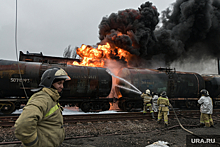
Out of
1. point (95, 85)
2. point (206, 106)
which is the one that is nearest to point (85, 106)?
point (95, 85)

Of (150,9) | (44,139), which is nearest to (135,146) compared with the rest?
(44,139)

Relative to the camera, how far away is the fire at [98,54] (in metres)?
18.9

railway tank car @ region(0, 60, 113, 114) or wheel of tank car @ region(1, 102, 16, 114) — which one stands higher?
railway tank car @ region(0, 60, 113, 114)

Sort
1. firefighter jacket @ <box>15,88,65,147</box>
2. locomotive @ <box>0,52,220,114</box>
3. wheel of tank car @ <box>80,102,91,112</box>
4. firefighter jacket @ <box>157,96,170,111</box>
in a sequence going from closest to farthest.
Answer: firefighter jacket @ <box>15,88,65,147</box> < firefighter jacket @ <box>157,96,170,111</box> < locomotive @ <box>0,52,220,114</box> < wheel of tank car @ <box>80,102,91,112</box>

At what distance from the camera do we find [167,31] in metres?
25.2

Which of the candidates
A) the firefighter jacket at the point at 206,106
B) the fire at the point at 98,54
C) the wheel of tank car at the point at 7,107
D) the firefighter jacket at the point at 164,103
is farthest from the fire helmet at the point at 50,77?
the fire at the point at 98,54

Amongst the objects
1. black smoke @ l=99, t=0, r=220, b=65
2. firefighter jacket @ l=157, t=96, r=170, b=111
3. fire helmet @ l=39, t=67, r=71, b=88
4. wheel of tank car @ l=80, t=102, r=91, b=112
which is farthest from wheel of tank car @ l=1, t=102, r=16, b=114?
black smoke @ l=99, t=0, r=220, b=65

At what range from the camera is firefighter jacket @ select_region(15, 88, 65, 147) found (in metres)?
1.48

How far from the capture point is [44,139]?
1759 mm

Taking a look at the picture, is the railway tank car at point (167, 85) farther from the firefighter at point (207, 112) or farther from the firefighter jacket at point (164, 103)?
the firefighter at point (207, 112)

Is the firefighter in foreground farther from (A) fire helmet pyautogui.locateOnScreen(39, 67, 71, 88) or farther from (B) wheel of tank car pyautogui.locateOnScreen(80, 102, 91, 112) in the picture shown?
(B) wheel of tank car pyautogui.locateOnScreen(80, 102, 91, 112)

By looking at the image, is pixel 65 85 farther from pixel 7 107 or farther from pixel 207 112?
pixel 207 112

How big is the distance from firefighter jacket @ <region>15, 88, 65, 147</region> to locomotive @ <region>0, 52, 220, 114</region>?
5.32m

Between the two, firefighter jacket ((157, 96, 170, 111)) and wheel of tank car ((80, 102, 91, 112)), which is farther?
wheel of tank car ((80, 102, 91, 112))
